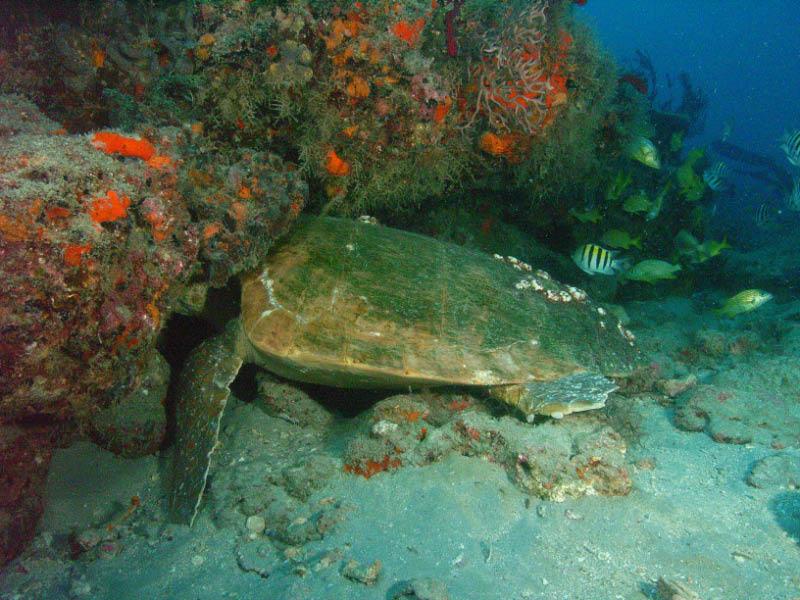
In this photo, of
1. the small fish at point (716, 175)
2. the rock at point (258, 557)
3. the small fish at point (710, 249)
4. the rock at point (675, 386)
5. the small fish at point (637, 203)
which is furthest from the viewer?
the small fish at point (716, 175)

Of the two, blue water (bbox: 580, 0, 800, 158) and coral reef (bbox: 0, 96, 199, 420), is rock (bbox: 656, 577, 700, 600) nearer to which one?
coral reef (bbox: 0, 96, 199, 420)

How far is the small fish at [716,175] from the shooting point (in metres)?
8.45

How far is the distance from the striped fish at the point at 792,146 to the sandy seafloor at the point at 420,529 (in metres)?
6.45

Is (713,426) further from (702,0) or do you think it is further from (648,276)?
(702,0)

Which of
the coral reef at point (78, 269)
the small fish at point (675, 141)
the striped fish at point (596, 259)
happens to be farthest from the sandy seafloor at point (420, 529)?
the small fish at point (675, 141)

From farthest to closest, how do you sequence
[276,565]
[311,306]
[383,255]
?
[383,255] → [311,306] → [276,565]

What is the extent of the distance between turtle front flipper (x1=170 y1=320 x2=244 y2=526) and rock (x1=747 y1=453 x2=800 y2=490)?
3.95m

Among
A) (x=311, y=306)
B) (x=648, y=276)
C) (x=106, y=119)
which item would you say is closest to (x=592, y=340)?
Answer: (x=311, y=306)

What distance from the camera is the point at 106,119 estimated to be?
12.7 feet

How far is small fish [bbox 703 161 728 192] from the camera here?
8445 mm

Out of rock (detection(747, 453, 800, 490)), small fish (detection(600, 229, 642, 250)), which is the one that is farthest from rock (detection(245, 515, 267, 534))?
small fish (detection(600, 229, 642, 250))

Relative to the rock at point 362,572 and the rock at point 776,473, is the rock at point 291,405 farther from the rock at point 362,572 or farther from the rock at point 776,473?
the rock at point 776,473

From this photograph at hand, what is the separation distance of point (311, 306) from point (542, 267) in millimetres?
4548

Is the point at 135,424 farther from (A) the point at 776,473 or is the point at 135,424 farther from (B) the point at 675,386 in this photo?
(B) the point at 675,386
